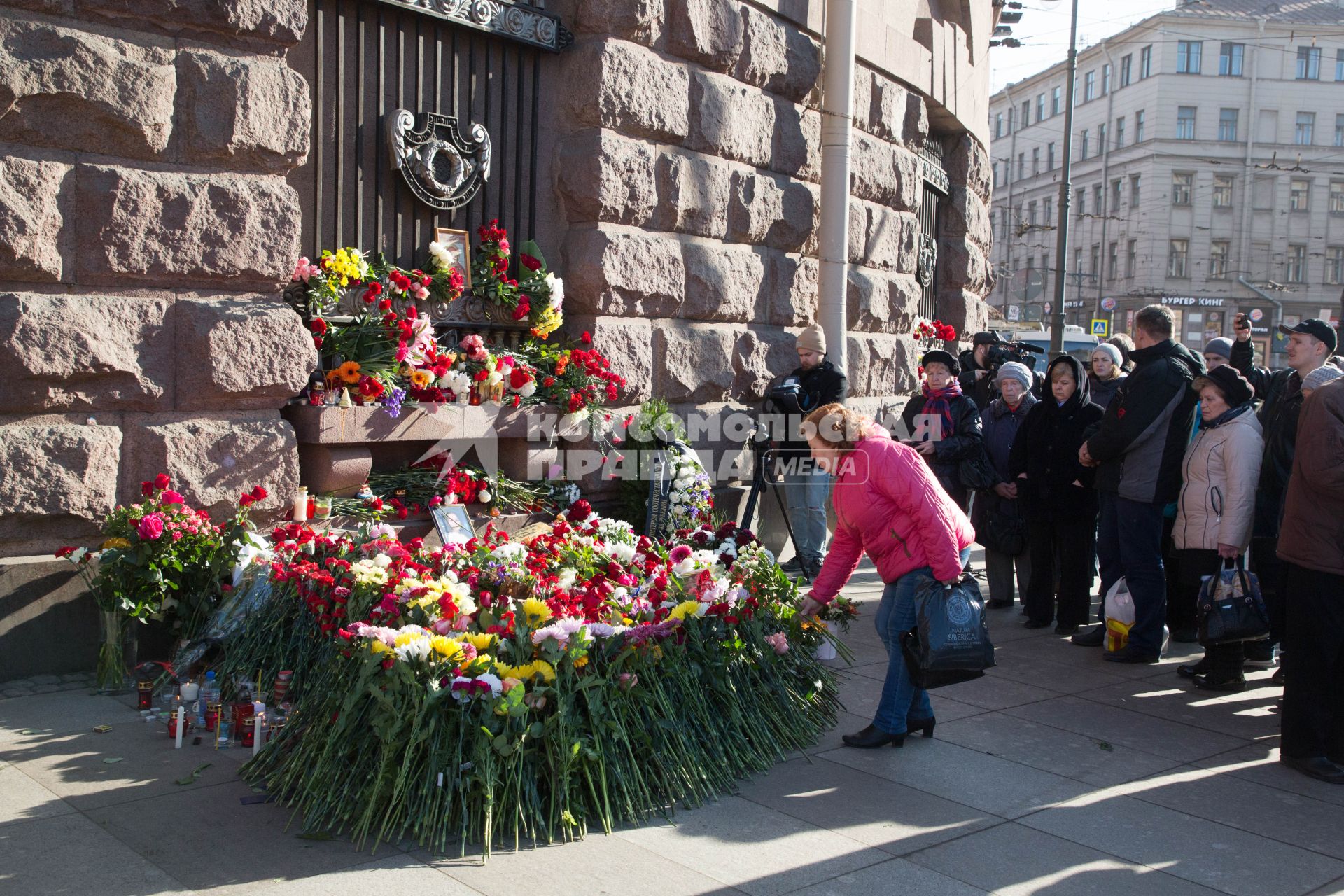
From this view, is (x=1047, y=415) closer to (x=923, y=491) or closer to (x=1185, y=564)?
(x=1185, y=564)

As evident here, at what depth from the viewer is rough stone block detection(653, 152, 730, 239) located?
27.1 feet

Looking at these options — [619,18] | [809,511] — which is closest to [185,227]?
[619,18]

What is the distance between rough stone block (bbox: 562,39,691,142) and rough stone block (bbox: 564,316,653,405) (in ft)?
4.17

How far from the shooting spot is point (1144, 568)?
708 cm

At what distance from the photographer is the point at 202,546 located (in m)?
5.64

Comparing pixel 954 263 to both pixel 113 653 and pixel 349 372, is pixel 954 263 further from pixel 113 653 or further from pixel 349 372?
pixel 113 653

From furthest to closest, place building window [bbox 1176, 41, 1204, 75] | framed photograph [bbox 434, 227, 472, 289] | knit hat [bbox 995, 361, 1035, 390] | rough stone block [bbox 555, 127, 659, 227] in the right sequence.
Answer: building window [bbox 1176, 41, 1204, 75] < knit hat [bbox 995, 361, 1035, 390] < rough stone block [bbox 555, 127, 659, 227] < framed photograph [bbox 434, 227, 472, 289]

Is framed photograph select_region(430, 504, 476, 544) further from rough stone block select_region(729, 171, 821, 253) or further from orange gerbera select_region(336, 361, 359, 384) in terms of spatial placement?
rough stone block select_region(729, 171, 821, 253)

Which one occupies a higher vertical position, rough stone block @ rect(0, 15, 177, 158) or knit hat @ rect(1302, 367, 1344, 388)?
rough stone block @ rect(0, 15, 177, 158)

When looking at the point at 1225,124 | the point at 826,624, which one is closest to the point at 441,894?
the point at 826,624

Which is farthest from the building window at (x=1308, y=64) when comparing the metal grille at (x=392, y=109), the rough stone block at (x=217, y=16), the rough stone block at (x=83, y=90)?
the rough stone block at (x=83, y=90)

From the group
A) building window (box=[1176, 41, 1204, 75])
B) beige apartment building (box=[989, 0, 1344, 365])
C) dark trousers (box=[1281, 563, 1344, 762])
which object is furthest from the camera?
building window (box=[1176, 41, 1204, 75])

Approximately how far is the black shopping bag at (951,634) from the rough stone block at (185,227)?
11.9 ft

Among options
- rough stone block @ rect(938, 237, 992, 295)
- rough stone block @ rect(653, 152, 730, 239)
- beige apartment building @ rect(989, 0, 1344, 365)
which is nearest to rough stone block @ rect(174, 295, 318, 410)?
rough stone block @ rect(653, 152, 730, 239)
